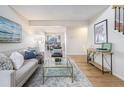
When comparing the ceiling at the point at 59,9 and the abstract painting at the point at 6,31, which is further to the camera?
the ceiling at the point at 59,9

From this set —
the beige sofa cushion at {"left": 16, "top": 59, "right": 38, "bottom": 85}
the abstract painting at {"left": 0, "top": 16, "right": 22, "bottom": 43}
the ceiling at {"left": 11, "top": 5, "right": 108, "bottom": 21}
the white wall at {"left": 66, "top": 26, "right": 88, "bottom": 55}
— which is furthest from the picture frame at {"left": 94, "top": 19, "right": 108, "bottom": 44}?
the white wall at {"left": 66, "top": 26, "right": 88, "bottom": 55}

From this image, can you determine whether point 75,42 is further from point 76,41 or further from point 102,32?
point 102,32

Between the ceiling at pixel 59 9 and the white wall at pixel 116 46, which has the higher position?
the ceiling at pixel 59 9

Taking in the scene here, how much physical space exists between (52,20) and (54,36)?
870 centimetres

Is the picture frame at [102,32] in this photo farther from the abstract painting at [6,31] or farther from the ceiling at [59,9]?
the abstract painting at [6,31]

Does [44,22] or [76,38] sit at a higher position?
[44,22]

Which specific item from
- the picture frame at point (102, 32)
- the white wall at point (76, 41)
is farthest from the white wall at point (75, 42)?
the picture frame at point (102, 32)

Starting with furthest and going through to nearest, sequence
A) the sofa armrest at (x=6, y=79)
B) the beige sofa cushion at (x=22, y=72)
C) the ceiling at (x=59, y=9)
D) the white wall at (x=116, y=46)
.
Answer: the ceiling at (x=59, y=9) < the white wall at (x=116, y=46) < the beige sofa cushion at (x=22, y=72) < the sofa armrest at (x=6, y=79)

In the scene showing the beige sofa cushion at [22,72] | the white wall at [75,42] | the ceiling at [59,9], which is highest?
the ceiling at [59,9]

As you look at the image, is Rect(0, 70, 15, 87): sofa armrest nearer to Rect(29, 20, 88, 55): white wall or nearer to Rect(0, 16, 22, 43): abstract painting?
Rect(0, 16, 22, 43): abstract painting

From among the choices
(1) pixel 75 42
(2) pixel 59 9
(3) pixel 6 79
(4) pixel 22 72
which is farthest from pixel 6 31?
(1) pixel 75 42
